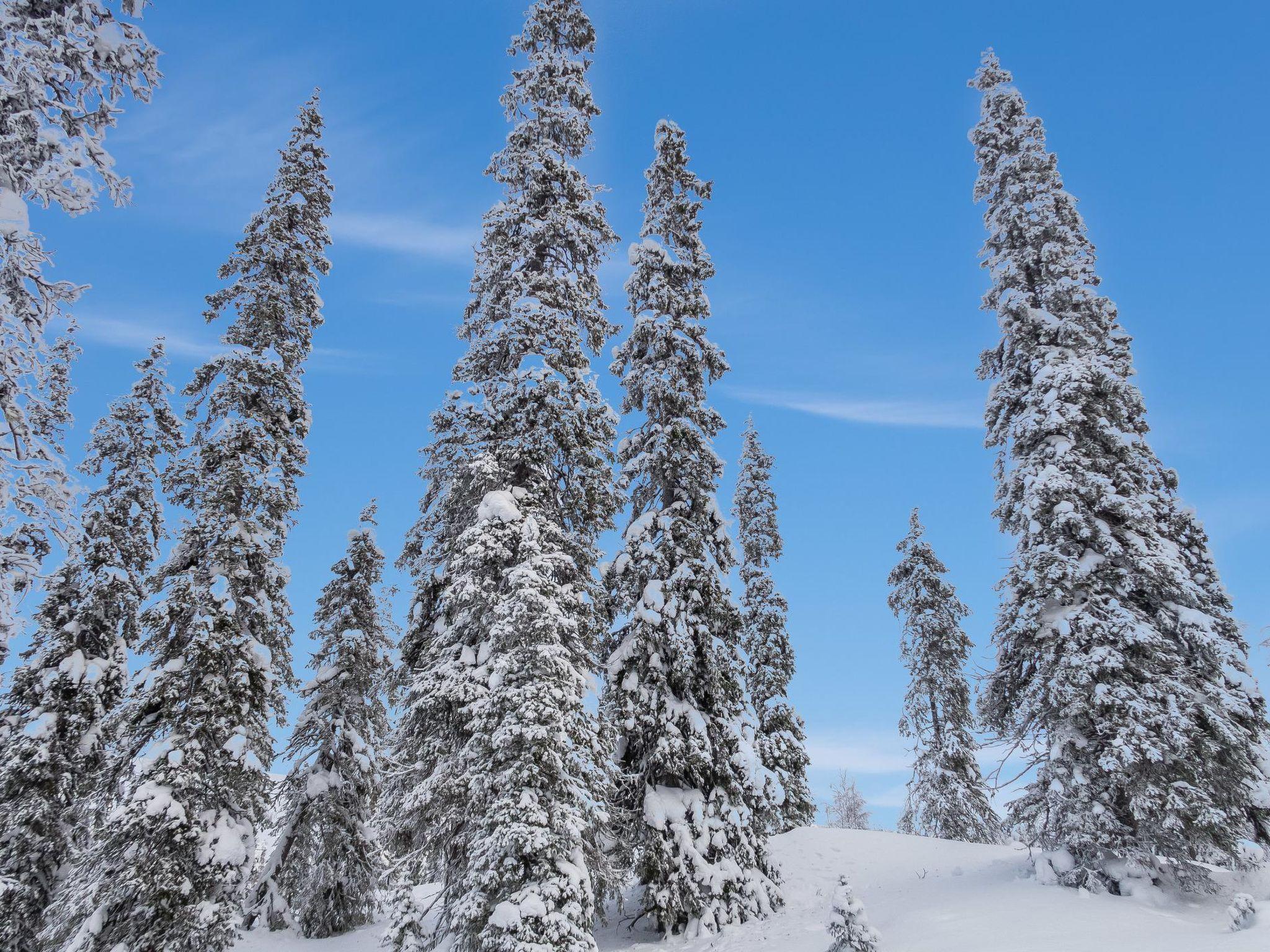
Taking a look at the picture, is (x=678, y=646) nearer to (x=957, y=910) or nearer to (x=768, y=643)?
(x=957, y=910)

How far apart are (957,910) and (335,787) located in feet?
56.4

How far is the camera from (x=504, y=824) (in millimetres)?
9922

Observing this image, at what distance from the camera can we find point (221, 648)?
1308cm

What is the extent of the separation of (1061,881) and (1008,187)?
15.5 meters

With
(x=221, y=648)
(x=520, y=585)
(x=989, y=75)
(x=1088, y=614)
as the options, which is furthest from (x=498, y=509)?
(x=989, y=75)

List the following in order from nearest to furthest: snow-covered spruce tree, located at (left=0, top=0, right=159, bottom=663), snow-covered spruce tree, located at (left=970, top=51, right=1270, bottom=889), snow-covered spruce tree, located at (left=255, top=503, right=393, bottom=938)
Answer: snow-covered spruce tree, located at (left=0, top=0, right=159, bottom=663) < snow-covered spruce tree, located at (left=970, top=51, right=1270, bottom=889) < snow-covered spruce tree, located at (left=255, top=503, right=393, bottom=938)

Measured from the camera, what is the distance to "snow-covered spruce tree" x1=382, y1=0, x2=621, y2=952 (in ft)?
33.4

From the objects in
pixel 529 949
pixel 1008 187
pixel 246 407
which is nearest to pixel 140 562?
pixel 246 407

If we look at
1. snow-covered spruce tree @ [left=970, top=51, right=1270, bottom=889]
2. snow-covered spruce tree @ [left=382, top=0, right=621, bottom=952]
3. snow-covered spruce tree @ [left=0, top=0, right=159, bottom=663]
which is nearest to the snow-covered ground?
snow-covered spruce tree @ [left=970, top=51, right=1270, bottom=889]

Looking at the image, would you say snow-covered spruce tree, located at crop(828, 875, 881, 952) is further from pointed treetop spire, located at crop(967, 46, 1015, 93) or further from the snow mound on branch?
pointed treetop spire, located at crop(967, 46, 1015, 93)

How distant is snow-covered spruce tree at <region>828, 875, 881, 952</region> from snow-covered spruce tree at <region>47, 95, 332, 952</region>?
1048 centimetres

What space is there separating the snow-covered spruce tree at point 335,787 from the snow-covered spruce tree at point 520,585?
26.0 feet

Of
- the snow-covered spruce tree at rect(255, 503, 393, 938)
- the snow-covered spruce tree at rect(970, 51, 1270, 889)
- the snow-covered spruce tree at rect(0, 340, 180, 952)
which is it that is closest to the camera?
the snow-covered spruce tree at rect(970, 51, 1270, 889)

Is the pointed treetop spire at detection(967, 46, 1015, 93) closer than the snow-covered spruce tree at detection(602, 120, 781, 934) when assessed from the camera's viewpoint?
No
